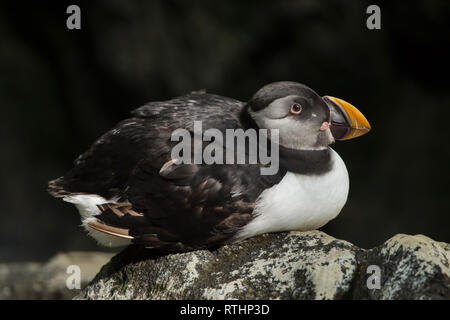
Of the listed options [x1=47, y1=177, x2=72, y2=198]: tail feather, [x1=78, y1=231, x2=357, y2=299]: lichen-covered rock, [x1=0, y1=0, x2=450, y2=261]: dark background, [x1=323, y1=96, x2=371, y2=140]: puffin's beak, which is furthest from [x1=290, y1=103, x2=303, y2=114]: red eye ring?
[x1=0, y1=0, x2=450, y2=261]: dark background

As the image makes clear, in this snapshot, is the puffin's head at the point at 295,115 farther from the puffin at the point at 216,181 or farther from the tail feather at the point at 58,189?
the tail feather at the point at 58,189

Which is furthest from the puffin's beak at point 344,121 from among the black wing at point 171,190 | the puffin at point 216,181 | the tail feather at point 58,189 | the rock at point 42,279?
the rock at point 42,279

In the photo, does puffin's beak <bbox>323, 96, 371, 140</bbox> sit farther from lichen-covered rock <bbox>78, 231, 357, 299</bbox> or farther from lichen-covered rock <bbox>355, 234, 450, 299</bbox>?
lichen-covered rock <bbox>355, 234, 450, 299</bbox>

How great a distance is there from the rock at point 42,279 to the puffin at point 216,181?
1.80 metres

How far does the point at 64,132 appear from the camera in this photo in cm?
872

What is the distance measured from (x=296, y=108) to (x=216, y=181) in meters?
0.61

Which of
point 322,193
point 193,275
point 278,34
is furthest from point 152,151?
point 278,34

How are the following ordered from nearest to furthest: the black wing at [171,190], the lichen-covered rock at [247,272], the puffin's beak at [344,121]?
the lichen-covered rock at [247,272] → the black wing at [171,190] → the puffin's beak at [344,121]

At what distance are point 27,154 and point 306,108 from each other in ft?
20.5

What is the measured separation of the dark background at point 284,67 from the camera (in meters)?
6.84

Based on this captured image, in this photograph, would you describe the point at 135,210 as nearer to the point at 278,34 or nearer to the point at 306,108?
the point at 306,108

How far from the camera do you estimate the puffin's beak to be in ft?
12.0

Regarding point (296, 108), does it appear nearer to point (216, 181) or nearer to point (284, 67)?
point (216, 181)

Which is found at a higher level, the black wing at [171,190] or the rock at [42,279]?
the black wing at [171,190]
